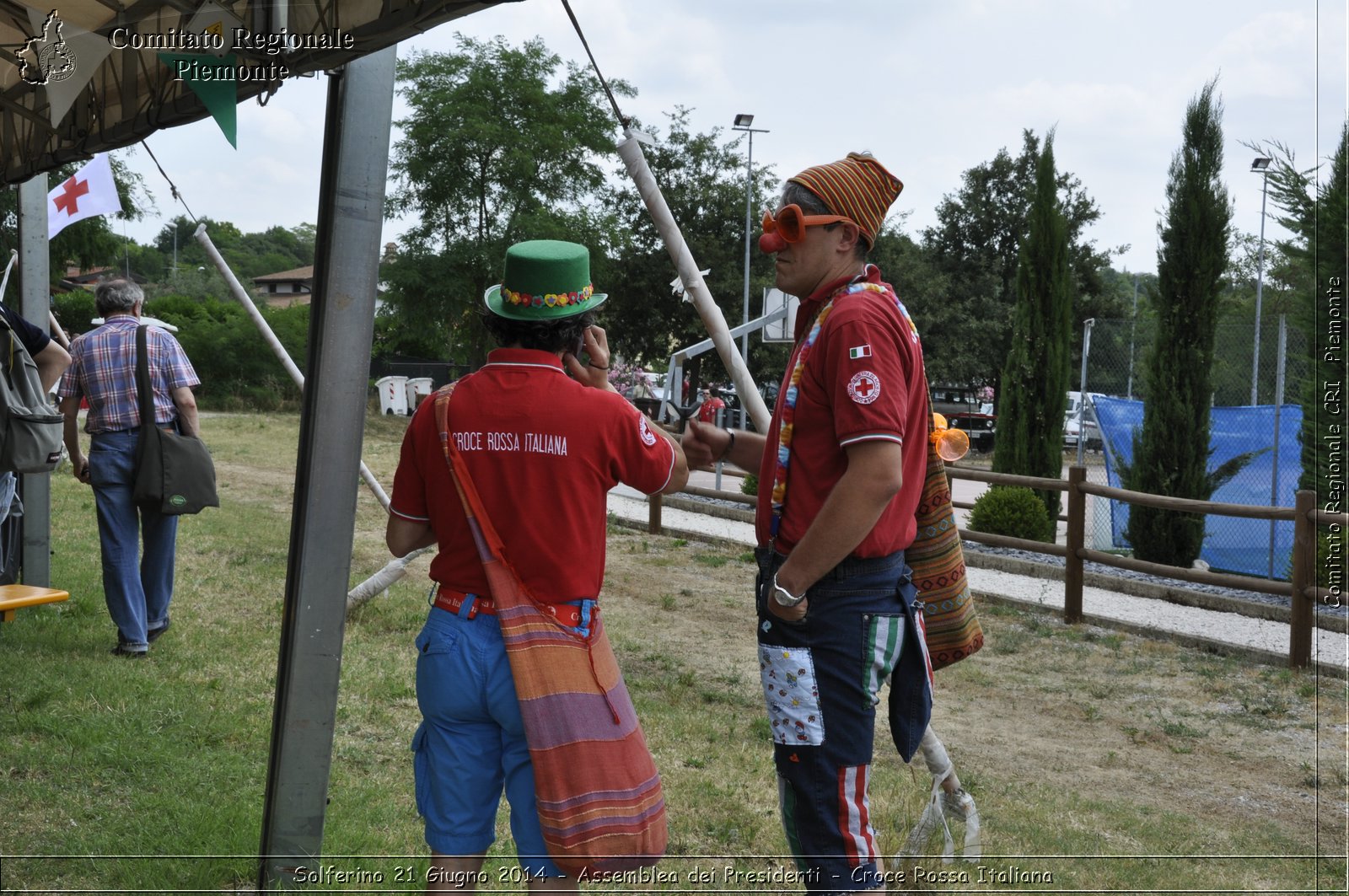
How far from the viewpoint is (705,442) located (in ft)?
9.59

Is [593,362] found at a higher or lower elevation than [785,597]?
higher

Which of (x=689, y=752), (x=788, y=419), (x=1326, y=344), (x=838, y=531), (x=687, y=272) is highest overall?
(x=1326, y=344)

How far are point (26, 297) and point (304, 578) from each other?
15.1ft

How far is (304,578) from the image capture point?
3.13 meters

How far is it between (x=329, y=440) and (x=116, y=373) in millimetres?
3284

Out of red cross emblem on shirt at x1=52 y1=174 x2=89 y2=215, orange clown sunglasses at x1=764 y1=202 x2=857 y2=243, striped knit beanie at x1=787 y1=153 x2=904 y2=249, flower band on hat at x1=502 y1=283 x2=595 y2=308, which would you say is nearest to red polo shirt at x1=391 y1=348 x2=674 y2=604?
flower band on hat at x1=502 y1=283 x2=595 y2=308

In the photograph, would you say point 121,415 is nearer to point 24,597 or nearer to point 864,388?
point 24,597

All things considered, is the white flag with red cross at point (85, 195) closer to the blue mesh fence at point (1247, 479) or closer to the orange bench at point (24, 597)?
the orange bench at point (24, 597)

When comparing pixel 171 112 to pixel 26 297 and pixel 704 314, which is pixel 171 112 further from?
pixel 26 297

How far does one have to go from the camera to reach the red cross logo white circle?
237cm

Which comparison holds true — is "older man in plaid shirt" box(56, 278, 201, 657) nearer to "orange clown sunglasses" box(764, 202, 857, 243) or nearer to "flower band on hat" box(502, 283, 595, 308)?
"flower band on hat" box(502, 283, 595, 308)

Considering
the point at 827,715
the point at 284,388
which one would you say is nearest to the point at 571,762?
the point at 827,715

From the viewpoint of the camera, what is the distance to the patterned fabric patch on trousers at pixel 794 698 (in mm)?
2441

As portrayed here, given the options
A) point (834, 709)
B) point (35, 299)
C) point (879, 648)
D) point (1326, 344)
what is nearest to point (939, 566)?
point (879, 648)
